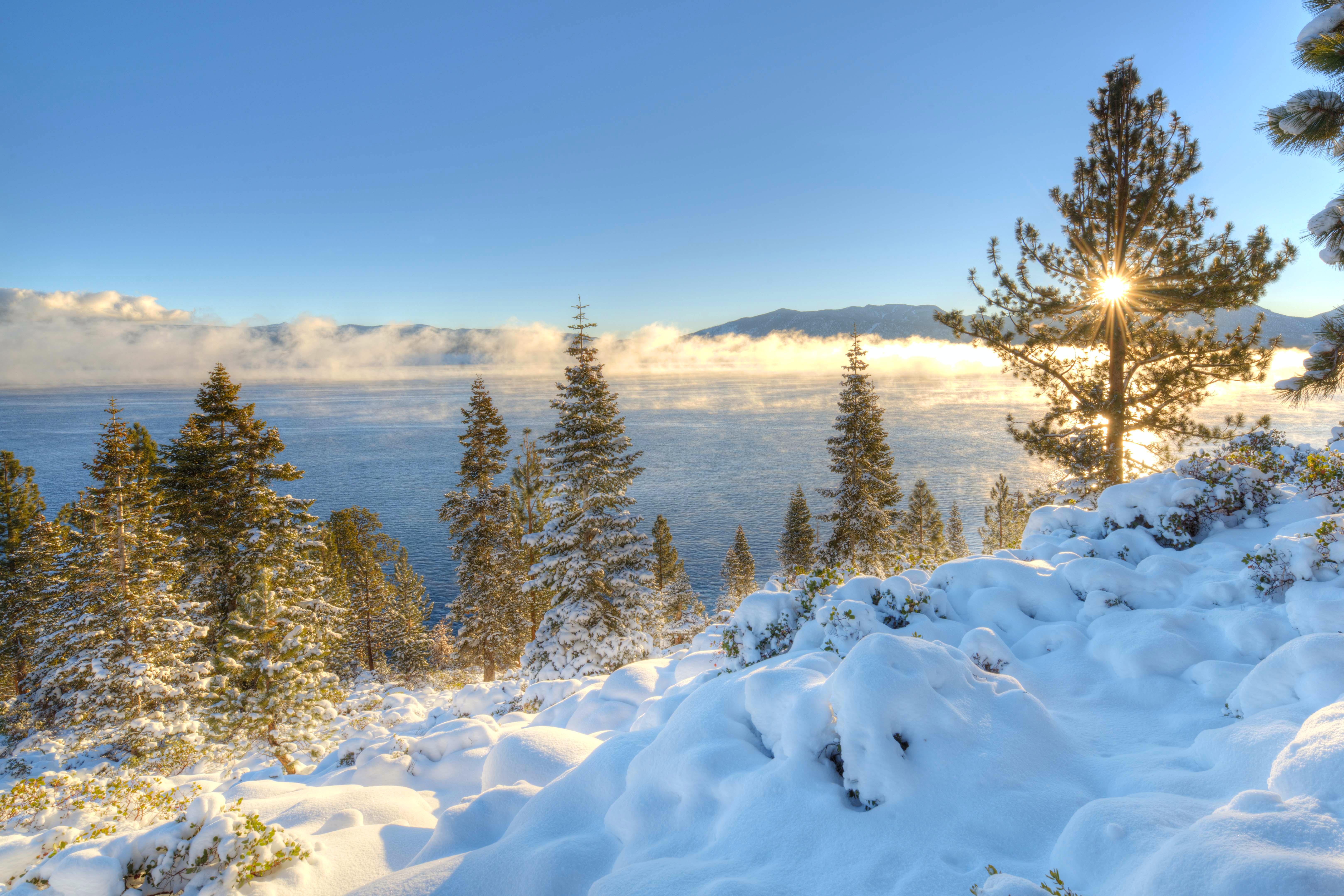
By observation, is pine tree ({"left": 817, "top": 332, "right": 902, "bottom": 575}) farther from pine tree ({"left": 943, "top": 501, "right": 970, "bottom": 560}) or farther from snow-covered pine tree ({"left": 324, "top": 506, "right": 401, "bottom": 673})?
pine tree ({"left": 943, "top": 501, "right": 970, "bottom": 560})

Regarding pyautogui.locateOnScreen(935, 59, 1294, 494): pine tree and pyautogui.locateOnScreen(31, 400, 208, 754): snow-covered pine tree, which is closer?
→ pyautogui.locateOnScreen(935, 59, 1294, 494): pine tree

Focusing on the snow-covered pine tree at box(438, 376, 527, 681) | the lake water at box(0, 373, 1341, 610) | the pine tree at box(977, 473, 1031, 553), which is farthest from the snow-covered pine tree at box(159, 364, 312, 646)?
the pine tree at box(977, 473, 1031, 553)

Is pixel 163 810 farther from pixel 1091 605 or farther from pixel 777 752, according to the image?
pixel 1091 605

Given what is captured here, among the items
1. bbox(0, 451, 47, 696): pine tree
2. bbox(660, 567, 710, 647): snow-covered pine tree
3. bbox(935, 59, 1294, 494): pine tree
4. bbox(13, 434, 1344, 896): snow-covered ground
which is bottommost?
bbox(660, 567, 710, 647): snow-covered pine tree

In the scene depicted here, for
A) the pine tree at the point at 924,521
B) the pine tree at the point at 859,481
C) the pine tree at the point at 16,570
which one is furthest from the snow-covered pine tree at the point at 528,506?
the pine tree at the point at 924,521

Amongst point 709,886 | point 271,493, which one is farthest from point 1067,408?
point 271,493

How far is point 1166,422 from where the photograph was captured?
1323cm

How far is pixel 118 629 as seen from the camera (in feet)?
57.6

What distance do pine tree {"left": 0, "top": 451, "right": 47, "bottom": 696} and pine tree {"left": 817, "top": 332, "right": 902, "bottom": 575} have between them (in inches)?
1304

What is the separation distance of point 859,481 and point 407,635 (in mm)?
33405

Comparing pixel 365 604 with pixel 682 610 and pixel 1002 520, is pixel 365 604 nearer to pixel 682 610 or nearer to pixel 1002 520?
pixel 682 610

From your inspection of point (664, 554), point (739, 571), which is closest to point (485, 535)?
point (664, 554)

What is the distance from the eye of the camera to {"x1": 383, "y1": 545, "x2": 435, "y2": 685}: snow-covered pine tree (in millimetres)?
37438

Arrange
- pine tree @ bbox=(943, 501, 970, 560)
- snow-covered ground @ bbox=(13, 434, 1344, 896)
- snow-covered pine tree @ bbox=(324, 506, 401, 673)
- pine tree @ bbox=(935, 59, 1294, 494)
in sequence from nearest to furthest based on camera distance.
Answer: snow-covered ground @ bbox=(13, 434, 1344, 896), pine tree @ bbox=(935, 59, 1294, 494), snow-covered pine tree @ bbox=(324, 506, 401, 673), pine tree @ bbox=(943, 501, 970, 560)
